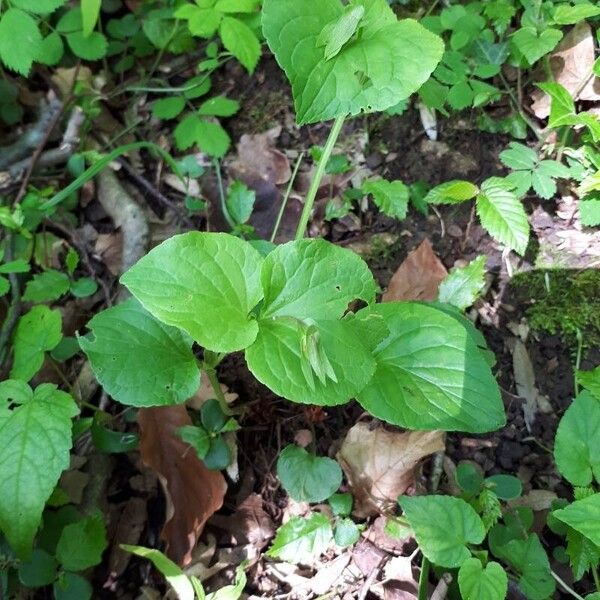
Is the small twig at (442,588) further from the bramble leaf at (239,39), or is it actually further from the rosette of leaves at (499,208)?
the bramble leaf at (239,39)

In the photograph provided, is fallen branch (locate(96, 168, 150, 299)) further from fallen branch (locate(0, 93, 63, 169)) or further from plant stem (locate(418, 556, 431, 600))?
plant stem (locate(418, 556, 431, 600))

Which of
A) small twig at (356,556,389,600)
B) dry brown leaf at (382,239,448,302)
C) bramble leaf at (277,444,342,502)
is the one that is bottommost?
small twig at (356,556,389,600)

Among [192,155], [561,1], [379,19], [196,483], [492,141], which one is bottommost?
[196,483]

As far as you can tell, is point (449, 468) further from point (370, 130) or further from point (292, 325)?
point (370, 130)

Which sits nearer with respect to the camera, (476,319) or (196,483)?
(196,483)

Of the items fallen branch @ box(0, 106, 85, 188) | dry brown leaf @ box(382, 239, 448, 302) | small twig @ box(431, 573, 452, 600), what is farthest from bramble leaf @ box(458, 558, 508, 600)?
fallen branch @ box(0, 106, 85, 188)

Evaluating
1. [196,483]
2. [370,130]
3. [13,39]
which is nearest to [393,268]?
[370,130]

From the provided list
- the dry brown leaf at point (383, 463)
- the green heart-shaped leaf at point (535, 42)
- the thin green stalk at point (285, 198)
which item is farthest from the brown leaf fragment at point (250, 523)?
the green heart-shaped leaf at point (535, 42)
